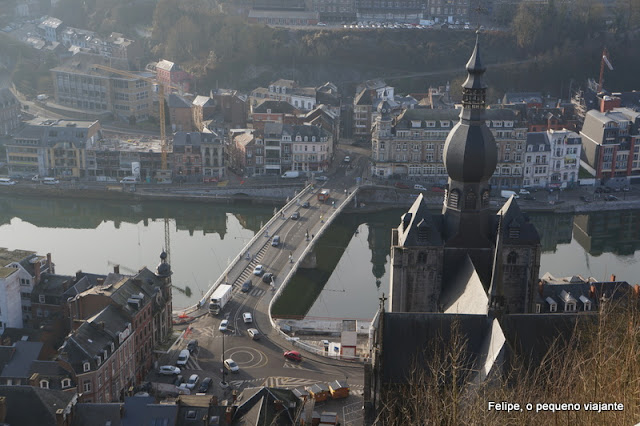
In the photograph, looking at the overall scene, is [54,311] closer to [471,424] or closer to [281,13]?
[471,424]

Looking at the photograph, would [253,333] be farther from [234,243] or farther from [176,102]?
[176,102]

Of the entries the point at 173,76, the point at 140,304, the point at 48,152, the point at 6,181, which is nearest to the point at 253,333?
→ the point at 140,304

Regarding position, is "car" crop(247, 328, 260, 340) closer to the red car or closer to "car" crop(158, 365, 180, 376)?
the red car

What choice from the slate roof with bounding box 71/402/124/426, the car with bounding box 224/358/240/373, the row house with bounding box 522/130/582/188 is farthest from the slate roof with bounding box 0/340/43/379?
the row house with bounding box 522/130/582/188

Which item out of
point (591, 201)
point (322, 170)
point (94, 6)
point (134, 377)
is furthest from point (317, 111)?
point (94, 6)

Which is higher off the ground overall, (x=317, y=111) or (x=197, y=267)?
(x=317, y=111)

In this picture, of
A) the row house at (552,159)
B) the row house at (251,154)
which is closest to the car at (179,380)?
the row house at (251,154)
